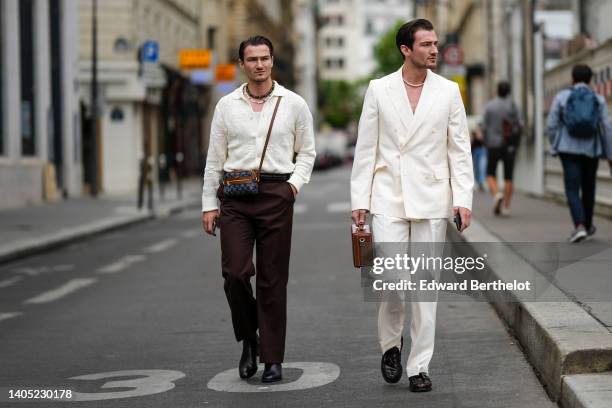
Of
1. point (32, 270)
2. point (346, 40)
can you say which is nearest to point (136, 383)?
point (32, 270)

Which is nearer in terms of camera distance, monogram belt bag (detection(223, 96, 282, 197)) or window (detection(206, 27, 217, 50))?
monogram belt bag (detection(223, 96, 282, 197))

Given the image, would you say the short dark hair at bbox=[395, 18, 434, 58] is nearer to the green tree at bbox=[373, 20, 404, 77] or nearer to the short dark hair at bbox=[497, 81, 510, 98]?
the short dark hair at bbox=[497, 81, 510, 98]

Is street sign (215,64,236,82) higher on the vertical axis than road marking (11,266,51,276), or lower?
higher

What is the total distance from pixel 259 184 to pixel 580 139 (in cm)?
663

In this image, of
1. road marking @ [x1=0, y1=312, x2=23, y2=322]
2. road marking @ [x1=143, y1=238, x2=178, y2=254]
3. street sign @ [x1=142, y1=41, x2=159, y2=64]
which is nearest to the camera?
road marking @ [x1=0, y1=312, x2=23, y2=322]

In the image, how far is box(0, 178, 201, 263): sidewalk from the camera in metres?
17.8

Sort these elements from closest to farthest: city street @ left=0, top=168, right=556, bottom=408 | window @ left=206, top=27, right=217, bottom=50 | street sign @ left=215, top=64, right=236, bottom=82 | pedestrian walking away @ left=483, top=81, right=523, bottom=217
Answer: city street @ left=0, top=168, right=556, bottom=408
pedestrian walking away @ left=483, top=81, right=523, bottom=217
street sign @ left=215, top=64, right=236, bottom=82
window @ left=206, top=27, right=217, bottom=50

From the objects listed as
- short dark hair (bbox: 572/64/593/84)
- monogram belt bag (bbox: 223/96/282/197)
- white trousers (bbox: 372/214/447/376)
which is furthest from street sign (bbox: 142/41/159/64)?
white trousers (bbox: 372/214/447/376)

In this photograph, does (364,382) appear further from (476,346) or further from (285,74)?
(285,74)

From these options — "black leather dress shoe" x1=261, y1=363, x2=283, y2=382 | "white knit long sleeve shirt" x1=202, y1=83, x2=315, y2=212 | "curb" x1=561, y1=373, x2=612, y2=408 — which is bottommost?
"black leather dress shoe" x1=261, y1=363, x2=283, y2=382

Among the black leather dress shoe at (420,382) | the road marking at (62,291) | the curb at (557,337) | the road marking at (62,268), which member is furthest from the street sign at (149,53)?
the black leather dress shoe at (420,382)

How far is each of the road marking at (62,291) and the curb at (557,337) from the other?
14.3 ft

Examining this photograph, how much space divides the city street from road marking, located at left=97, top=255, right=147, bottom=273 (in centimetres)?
6

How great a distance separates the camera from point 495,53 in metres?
42.7
